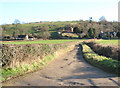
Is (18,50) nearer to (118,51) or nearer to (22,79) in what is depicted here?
(22,79)

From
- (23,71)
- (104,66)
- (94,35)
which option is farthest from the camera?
(94,35)

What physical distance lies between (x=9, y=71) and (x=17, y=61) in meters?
1.22

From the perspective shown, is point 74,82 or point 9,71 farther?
point 9,71

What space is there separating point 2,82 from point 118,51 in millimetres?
13727

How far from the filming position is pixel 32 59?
11.8m

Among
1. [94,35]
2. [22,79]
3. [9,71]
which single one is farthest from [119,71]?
[94,35]

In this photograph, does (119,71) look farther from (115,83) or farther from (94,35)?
(94,35)

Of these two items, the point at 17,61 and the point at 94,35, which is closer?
Result: the point at 17,61

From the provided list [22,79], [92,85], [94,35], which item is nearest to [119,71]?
[92,85]

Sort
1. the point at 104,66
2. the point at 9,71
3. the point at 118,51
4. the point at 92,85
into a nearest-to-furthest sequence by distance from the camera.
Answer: the point at 92,85, the point at 9,71, the point at 104,66, the point at 118,51

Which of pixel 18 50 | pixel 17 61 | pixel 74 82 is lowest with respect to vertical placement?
pixel 74 82

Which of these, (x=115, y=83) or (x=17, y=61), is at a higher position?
(x=17, y=61)

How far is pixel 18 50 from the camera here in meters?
9.73

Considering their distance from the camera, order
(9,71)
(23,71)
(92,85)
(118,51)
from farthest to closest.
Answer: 1. (118,51)
2. (23,71)
3. (9,71)
4. (92,85)
